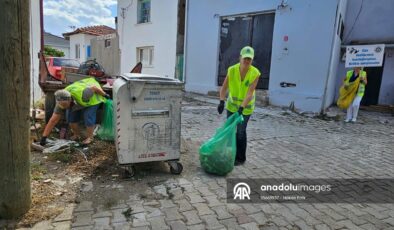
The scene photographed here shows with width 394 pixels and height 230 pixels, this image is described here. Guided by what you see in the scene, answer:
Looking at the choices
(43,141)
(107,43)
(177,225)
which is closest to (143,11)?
(107,43)

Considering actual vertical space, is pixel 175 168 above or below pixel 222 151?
below

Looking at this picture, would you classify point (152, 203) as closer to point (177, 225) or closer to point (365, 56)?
point (177, 225)

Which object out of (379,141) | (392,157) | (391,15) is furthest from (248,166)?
(391,15)

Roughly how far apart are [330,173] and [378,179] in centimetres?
60

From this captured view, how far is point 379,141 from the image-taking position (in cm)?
627

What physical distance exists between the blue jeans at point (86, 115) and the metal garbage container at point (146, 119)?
1.27 meters

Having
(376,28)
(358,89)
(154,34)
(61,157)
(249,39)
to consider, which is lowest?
(61,157)

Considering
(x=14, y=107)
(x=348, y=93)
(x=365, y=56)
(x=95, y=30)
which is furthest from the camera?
(x=95, y=30)

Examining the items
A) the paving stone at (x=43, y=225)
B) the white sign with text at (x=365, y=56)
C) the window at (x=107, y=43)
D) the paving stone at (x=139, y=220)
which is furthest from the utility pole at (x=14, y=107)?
the window at (x=107, y=43)

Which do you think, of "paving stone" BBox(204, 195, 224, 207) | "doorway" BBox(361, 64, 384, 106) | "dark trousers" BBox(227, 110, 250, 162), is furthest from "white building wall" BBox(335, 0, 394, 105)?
"paving stone" BBox(204, 195, 224, 207)

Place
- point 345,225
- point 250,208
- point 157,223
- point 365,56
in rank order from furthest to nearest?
point 365,56 < point 250,208 < point 345,225 < point 157,223

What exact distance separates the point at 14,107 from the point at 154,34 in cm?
1262

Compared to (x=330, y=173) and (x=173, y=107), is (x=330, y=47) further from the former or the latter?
(x=173, y=107)

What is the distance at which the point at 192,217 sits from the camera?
2797 mm
